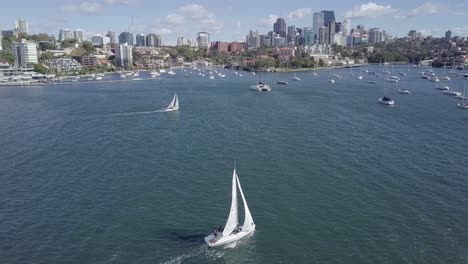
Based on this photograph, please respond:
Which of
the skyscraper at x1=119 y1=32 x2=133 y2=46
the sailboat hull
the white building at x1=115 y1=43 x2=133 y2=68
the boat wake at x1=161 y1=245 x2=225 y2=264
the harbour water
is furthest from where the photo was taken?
the skyscraper at x1=119 y1=32 x2=133 y2=46

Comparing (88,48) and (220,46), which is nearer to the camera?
(88,48)

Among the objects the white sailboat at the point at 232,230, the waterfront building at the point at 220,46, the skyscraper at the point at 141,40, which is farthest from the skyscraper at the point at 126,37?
the white sailboat at the point at 232,230

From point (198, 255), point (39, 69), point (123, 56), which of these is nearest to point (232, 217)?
point (198, 255)

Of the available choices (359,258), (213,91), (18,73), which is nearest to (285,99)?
(213,91)

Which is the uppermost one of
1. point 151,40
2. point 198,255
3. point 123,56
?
point 151,40

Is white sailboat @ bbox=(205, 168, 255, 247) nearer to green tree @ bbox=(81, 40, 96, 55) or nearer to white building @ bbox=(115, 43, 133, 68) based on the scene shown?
white building @ bbox=(115, 43, 133, 68)

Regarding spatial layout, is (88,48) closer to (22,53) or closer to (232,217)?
(22,53)

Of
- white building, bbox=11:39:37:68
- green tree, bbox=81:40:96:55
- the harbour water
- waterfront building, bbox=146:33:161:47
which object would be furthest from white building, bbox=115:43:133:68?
waterfront building, bbox=146:33:161:47

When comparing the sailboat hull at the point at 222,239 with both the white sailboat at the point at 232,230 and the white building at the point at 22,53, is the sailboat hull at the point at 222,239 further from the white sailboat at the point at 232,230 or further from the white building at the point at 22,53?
the white building at the point at 22,53

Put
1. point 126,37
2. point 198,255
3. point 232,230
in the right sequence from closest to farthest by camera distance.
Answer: point 198,255 < point 232,230 < point 126,37
